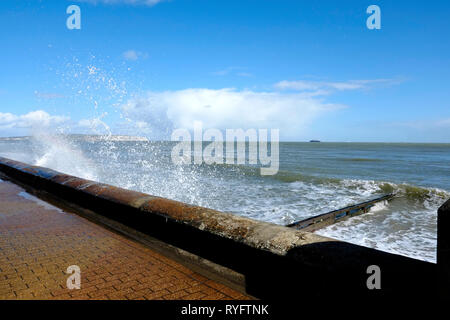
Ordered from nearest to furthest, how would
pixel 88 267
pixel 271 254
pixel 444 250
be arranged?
pixel 444 250 < pixel 271 254 < pixel 88 267

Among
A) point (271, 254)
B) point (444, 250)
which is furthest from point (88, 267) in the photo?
point (444, 250)

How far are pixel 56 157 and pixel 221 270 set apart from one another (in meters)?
23.0

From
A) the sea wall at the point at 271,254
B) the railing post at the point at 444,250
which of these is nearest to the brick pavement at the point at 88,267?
the sea wall at the point at 271,254

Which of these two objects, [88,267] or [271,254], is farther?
[88,267]

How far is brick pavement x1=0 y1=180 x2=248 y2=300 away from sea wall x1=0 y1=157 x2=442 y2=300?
1.03 feet

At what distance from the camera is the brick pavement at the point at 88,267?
8.18ft

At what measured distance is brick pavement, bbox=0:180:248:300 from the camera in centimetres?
249

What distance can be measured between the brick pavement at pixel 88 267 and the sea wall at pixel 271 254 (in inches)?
12.3

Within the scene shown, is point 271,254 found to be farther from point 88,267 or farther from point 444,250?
point 88,267

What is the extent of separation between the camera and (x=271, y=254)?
2.63m

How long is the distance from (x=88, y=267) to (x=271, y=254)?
174 cm
